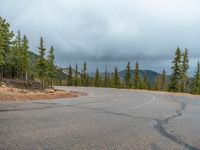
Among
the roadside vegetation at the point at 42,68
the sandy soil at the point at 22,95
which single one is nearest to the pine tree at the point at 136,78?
the roadside vegetation at the point at 42,68

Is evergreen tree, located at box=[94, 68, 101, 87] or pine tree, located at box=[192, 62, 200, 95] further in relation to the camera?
evergreen tree, located at box=[94, 68, 101, 87]

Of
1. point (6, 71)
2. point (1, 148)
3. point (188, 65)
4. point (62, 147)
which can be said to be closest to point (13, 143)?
point (1, 148)

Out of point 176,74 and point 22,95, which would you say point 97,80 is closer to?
point 176,74

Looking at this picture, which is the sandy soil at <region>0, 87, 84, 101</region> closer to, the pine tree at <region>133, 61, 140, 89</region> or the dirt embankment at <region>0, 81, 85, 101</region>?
the dirt embankment at <region>0, 81, 85, 101</region>

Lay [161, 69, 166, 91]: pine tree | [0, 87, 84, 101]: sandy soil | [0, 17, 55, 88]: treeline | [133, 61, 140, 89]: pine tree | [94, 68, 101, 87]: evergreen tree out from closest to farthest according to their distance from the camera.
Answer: [0, 87, 84, 101]: sandy soil < [0, 17, 55, 88]: treeline < [133, 61, 140, 89]: pine tree < [161, 69, 166, 91]: pine tree < [94, 68, 101, 87]: evergreen tree

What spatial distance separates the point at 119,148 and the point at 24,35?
6660 cm

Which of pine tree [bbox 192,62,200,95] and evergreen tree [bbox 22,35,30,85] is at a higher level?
evergreen tree [bbox 22,35,30,85]

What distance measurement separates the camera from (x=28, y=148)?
5.55 metres

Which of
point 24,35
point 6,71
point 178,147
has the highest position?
point 24,35

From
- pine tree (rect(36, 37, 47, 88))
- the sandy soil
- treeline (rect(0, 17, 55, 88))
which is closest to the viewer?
the sandy soil

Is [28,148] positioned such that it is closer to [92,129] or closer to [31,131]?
[31,131]

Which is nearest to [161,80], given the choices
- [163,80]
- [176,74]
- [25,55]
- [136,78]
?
[163,80]

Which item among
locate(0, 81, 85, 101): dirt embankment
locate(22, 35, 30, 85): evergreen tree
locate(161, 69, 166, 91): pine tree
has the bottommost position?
locate(0, 81, 85, 101): dirt embankment

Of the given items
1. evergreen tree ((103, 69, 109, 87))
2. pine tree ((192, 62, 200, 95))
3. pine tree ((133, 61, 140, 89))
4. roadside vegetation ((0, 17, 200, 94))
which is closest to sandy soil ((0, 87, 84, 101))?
roadside vegetation ((0, 17, 200, 94))
